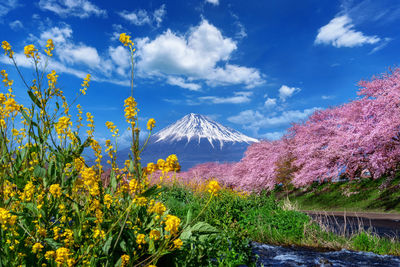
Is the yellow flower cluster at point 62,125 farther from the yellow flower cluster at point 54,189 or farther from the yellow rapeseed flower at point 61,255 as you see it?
the yellow rapeseed flower at point 61,255

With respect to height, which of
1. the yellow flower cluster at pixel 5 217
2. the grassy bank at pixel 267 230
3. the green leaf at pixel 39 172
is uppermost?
the green leaf at pixel 39 172

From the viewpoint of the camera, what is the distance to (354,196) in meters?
18.3

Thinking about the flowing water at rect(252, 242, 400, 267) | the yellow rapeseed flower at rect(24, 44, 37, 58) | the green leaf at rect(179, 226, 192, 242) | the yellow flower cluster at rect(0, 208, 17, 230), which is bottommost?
the flowing water at rect(252, 242, 400, 267)

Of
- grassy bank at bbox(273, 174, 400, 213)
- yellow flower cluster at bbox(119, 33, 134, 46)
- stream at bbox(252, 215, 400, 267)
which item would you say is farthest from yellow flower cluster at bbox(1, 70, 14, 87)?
grassy bank at bbox(273, 174, 400, 213)

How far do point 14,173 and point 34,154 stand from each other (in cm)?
30

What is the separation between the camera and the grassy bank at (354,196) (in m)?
→ 16.1

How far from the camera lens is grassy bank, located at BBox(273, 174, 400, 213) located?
16.1 m

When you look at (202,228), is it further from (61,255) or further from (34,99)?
(34,99)

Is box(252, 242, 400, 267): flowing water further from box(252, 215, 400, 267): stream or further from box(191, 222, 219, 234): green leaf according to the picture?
box(191, 222, 219, 234): green leaf

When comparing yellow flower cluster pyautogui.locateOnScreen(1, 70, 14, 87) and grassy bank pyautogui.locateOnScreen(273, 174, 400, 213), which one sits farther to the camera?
grassy bank pyautogui.locateOnScreen(273, 174, 400, 213)

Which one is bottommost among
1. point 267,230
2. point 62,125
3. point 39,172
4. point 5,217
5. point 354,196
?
point 267,230

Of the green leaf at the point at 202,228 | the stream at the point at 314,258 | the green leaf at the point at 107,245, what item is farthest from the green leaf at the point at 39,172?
the stream at the point at 314,258

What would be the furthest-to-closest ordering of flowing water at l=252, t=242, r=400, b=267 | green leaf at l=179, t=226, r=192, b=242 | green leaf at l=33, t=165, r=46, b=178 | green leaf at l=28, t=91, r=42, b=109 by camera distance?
flowing water at l=252, t=242, r=400, b=267
green leaf at l=179, t=226, r=192, b=242
green leaf at l=28, t=91, r=42, b=109
green leaf at l=33, t=165, r=46, b=178

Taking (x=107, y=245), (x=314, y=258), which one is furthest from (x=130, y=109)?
(x=314, y=258)
